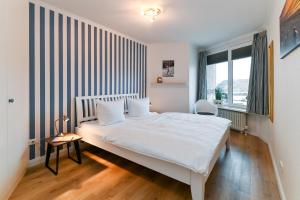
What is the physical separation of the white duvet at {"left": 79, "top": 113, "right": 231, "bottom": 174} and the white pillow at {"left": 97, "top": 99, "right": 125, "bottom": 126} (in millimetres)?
180

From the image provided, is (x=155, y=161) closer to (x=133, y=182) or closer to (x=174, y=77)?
(x=133, y=182)

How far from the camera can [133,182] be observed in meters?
1.98

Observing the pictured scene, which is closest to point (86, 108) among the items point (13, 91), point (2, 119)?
point (13, 91)

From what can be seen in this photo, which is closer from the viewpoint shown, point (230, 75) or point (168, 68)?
point (230, 75)

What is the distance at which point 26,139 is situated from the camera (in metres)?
2.22

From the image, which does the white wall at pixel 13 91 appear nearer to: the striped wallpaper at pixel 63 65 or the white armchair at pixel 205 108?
the striped wallpaper at pixel 63 65

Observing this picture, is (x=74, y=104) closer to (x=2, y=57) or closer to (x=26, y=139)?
(x=26, y=139)

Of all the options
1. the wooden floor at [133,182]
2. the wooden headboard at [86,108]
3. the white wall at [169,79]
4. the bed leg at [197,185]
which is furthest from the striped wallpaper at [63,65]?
the bed leg at [197,185]

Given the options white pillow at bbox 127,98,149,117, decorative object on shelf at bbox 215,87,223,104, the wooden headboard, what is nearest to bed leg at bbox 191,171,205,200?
white pillow at bbox 127,98,149,117

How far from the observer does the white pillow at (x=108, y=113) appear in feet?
8.94

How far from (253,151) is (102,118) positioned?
2878 millimetres

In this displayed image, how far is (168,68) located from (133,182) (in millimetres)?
3338

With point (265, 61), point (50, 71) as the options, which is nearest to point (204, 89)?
point (265, 61)

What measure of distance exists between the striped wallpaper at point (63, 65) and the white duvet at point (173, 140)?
637 millimetres
